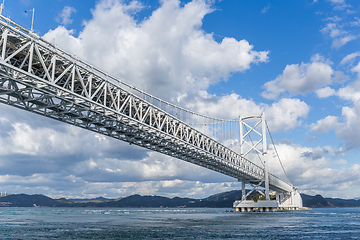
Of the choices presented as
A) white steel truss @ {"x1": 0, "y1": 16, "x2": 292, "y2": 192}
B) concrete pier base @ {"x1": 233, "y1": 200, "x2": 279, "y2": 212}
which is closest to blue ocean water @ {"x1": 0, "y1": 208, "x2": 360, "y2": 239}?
white steel truss @ {"x1": 0, "y1": 16, "x2": 292, "y2": 192}

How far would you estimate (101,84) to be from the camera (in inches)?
1249

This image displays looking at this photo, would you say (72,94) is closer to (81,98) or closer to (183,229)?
(81,98)

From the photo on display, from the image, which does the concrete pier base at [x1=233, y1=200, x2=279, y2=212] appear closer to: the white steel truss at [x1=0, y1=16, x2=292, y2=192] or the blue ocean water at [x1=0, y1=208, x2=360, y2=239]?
the blue ocean water at [x1=0, y1=208, x2=360, y2=239]

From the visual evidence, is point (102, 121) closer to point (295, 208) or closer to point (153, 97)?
point (153, 97)

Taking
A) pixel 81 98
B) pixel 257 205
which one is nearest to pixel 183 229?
pixel 81 98

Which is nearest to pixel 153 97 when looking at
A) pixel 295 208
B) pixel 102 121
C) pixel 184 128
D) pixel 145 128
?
pixel 145 128

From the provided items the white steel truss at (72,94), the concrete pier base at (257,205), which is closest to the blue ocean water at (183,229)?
the white steel truss at (72,94)

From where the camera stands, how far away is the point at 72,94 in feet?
90.4

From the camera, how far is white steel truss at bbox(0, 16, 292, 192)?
23781mm

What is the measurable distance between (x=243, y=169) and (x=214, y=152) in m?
13.0

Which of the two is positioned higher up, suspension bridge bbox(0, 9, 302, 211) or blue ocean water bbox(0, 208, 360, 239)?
suspension bridge bbox(0, 9, 302, 211)

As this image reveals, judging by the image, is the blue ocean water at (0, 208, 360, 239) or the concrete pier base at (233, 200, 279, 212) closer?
the blue ocean water at (0, 208, 360, 239)

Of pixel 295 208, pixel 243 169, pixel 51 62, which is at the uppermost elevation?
pixel 51 62

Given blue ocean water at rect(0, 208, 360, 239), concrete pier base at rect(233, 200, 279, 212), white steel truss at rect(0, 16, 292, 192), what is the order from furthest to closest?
concrete pier base at rect(233, 200, 279, 212) → blue ocean water at rect(0, 208, 360, 239) → white steel truss at rect(0, 16, 292, 192)
